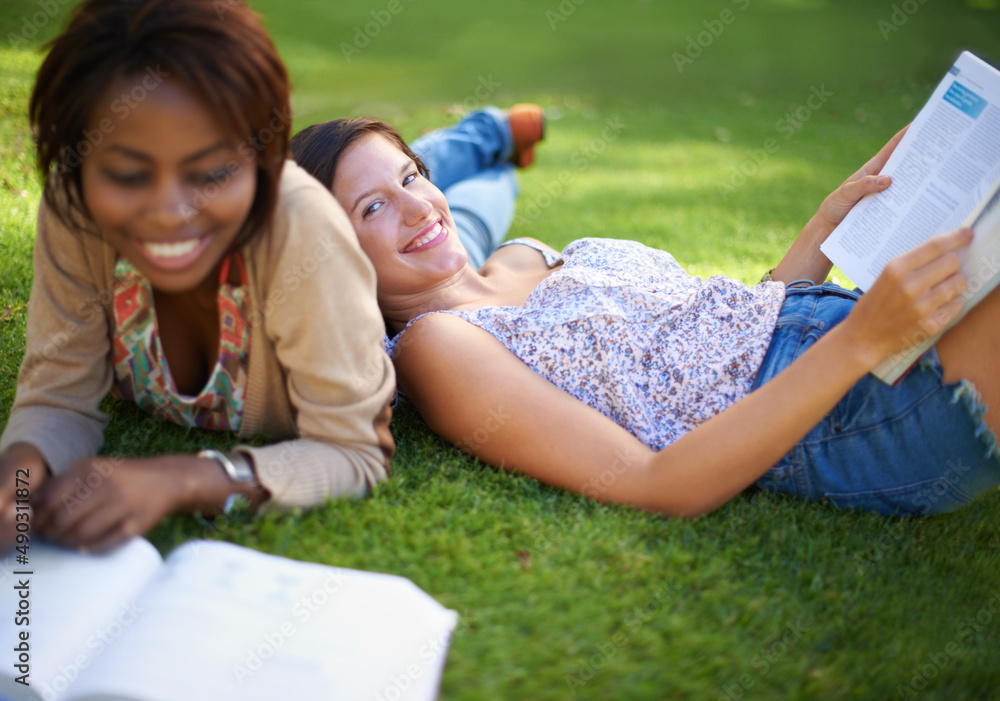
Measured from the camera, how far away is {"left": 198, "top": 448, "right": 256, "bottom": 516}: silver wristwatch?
5.79 ft

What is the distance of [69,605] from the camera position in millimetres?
1497

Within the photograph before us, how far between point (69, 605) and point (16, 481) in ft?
1.10

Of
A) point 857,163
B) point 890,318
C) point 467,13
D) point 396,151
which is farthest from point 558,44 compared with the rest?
point 890,318

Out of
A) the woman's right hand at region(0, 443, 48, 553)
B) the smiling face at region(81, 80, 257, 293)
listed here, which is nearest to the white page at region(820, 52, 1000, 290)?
the smiling face at region(81, 80, 257, 293)

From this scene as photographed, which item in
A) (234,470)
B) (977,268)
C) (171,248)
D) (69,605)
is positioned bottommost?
(69,605)

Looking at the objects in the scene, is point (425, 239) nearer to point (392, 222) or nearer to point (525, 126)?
point (392, 222)

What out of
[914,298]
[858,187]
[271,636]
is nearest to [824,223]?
[858,187]

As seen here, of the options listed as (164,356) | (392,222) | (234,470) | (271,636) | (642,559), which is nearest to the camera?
(271,636)

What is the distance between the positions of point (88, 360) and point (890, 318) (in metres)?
1.93

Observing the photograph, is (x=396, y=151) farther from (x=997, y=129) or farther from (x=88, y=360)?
(x=997, y=129)

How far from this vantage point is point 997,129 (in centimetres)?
197

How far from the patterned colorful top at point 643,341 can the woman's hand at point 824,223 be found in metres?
0.37

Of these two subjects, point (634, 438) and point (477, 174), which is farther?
point (477, 174)

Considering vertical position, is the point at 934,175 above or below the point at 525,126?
above
